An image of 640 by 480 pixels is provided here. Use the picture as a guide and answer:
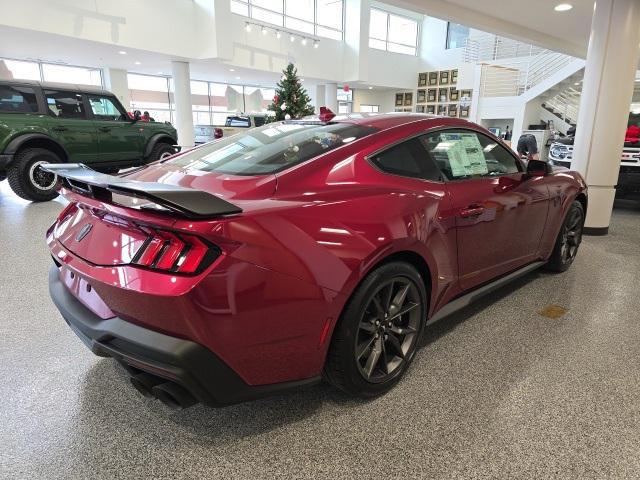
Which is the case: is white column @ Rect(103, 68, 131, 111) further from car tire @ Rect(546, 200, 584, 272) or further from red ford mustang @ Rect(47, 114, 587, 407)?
car tire @ Rect(546, 200, 584, 272)

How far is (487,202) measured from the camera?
2363 mm

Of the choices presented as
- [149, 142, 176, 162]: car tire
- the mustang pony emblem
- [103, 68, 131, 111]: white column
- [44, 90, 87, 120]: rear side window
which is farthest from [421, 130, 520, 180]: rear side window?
[103, 68, 131, 111]: white column

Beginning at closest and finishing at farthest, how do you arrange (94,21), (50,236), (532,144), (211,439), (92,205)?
(92,205) → (211,439) → (50,236) → (532,144) → (94,21)

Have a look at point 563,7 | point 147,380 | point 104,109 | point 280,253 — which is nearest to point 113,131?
point 104,109

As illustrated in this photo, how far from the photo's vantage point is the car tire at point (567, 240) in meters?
3.46

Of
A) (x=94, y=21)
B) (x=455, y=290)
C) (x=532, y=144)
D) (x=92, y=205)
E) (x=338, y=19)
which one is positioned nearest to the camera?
(x=92, y=205)

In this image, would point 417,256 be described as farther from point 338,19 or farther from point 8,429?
point 338,19

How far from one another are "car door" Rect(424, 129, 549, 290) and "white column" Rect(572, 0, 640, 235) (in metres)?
2.78

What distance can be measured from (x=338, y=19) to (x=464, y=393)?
809 inches

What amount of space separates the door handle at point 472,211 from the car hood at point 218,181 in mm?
1062

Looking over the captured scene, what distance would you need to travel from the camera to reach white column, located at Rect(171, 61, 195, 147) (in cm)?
1376

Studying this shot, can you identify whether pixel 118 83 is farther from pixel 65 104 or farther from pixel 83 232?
pixel 83 232

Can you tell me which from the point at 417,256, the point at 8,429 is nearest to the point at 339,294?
the point at 417,256

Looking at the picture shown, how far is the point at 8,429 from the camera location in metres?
1.73
